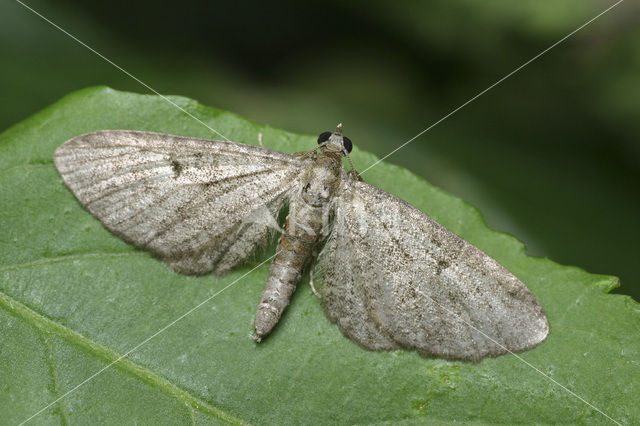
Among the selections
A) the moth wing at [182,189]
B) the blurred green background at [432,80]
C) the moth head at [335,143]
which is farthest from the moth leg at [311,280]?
the blurred green background at [432,80]

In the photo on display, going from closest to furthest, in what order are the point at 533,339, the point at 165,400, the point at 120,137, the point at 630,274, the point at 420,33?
the point at 165,400 < the point at 533,339 < the point at 120,137 < the point at 630,274 < the point at 420,33

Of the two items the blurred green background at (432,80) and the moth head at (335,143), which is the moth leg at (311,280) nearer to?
the moth head at (335,143)

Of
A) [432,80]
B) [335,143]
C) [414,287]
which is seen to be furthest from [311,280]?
[432,80]

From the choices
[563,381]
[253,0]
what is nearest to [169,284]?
[563,381]

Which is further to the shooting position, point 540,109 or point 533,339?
point 540,109

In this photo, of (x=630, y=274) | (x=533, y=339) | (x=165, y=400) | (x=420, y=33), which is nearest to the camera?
(x=165, y=400)

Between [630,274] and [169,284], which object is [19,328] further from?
[630,274]

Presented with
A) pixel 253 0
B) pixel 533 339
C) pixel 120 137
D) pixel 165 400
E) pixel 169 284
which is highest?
pixel 253 0
